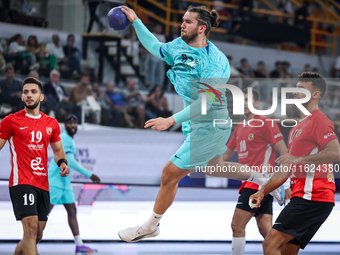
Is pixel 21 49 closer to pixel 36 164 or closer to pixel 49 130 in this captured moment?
pixel 49 130

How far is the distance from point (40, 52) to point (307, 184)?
7.46 meters

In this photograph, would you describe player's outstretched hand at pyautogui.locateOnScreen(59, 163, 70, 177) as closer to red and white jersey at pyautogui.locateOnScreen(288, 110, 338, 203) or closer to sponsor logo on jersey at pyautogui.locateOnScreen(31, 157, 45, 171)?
sponsor logo on jersey at pyautogui.locateOnScreen(31, 157, 45, 171)

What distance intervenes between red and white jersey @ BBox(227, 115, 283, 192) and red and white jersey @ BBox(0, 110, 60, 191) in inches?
88.5

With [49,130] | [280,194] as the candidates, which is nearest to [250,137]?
[280,194]

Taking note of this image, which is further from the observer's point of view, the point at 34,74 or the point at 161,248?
the point at 34,74

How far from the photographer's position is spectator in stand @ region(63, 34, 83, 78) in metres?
10.1

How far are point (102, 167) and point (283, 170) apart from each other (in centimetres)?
462

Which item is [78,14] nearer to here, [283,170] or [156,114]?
[156,114]

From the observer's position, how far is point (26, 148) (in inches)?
182

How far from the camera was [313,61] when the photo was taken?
15.9 m

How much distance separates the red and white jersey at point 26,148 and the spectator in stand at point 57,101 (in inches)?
164

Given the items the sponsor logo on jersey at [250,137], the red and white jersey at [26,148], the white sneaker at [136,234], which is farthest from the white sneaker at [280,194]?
the red and white jersey at [26,148]

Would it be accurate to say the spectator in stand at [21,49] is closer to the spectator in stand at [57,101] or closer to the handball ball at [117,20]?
the spectator in stand at [57,101]

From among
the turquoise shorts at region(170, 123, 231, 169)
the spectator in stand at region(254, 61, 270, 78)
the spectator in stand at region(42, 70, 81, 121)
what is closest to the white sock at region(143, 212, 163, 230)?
the turquoise shorts at region(170, 123, 231, 169)
